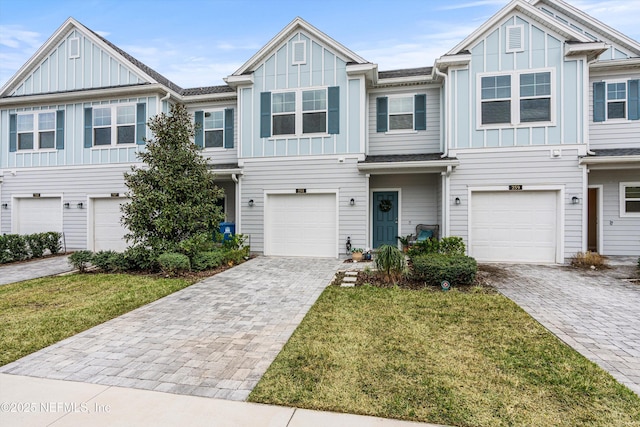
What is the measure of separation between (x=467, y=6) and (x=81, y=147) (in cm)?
1518

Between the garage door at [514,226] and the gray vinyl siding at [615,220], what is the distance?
2613mm

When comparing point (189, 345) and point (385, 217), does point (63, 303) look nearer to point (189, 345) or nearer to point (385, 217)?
point (189, 345)

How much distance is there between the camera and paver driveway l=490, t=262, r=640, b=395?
3807 millimetres

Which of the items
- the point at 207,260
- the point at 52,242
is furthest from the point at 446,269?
the point at 52,242

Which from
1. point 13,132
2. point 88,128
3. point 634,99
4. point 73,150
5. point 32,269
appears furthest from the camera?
point 13,132

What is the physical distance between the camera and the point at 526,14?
31.5 ft

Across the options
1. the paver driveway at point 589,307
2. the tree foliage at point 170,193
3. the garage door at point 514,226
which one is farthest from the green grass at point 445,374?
the garage door at point 514,226

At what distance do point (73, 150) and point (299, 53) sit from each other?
935 centimetres

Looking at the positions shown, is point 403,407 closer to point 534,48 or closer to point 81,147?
point 534,48

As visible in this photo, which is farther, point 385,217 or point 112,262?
point 385,217

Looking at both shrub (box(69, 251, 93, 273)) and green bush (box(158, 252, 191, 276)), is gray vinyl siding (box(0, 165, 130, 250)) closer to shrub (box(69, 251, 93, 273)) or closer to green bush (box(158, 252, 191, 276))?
shrub (box(69, 251, 93, 273))

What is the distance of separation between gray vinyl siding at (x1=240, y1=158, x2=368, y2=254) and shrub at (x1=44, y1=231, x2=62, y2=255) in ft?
22.4

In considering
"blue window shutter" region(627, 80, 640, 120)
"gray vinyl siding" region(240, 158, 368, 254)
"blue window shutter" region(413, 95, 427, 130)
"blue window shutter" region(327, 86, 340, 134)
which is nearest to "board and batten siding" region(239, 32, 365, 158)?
"blue window shutter" region(327, 86, 340, 134)

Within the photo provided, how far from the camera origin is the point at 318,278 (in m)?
7.98
